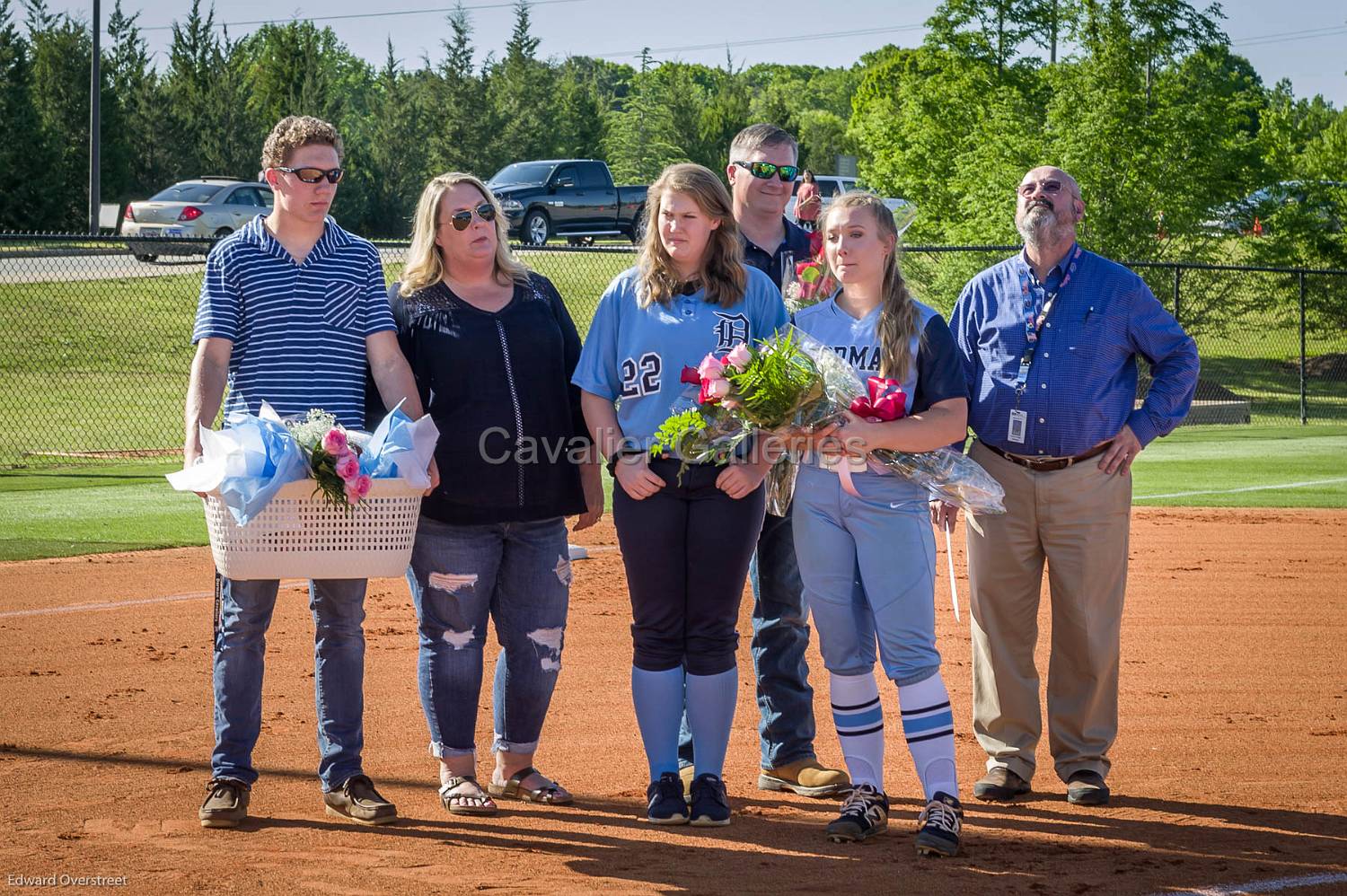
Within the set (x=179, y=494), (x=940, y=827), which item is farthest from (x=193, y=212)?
(x=940, y=827)

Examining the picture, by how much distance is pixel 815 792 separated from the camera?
16.5ft

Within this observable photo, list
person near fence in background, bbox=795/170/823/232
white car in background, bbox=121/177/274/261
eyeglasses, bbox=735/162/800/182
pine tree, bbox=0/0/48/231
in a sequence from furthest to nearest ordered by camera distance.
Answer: pine tree, bbox=0/0/48/231 < white car in background, bbox=121/177/274/261 < person near fence in background, bbox=795/170/823/232 < eyeglasses, bbox=735/162/800/182

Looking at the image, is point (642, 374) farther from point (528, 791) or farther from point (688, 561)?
point (528, 791)

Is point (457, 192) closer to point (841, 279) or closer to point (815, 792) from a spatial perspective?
point (841, 279)

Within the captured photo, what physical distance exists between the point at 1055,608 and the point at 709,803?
5.27 ft

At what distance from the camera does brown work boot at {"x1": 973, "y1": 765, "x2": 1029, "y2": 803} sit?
16.3 feet

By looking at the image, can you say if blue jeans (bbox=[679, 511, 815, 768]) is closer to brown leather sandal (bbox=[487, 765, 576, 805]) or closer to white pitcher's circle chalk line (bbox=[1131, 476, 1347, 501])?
brown leather sandal (bbox=[487, 765, 576, 805])

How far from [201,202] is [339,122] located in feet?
50.6

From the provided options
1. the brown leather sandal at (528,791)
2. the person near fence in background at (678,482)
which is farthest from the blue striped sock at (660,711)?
the brown leather sandal at (528,791)

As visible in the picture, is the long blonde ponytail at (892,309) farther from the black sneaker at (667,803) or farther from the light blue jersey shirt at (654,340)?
the black sneaker at (667,803)

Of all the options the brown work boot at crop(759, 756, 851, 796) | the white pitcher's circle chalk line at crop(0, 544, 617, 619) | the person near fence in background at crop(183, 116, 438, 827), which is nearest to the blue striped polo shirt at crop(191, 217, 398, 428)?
the person near fence in background at crop(183, 116, 438, 827)

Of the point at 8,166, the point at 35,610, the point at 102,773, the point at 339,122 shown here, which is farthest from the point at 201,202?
the point at 102,773

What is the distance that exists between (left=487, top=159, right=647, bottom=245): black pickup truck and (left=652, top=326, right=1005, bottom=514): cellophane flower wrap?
25.2m

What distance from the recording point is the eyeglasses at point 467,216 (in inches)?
185
